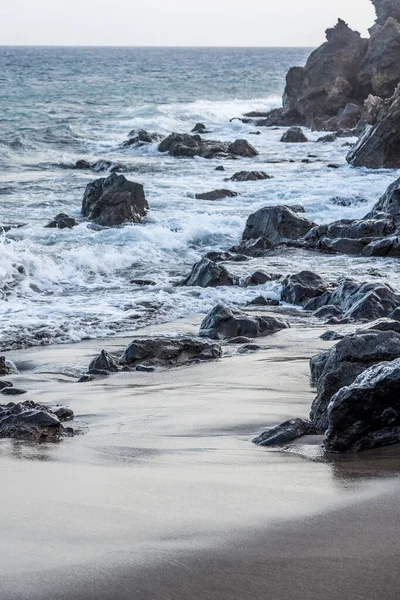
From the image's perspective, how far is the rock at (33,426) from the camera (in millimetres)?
4887

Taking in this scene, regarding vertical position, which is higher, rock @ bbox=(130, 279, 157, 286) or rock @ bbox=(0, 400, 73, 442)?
rock @ bbox=(0, 400, 73, 442)

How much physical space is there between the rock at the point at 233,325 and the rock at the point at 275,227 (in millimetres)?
5147

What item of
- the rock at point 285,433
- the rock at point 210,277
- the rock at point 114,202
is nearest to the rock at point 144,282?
the rock at point 210,277

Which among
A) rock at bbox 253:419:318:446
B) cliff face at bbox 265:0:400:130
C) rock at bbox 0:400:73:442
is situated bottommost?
rock at bbox 0:400:73:442

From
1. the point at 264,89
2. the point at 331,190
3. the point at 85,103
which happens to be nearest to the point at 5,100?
the point at 85,103

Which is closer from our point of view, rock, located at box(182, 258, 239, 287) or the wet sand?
the wet sand

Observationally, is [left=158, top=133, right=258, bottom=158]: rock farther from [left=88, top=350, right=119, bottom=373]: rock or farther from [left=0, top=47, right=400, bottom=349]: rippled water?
[left=88, top=350, right=119, bottom=373]: rock

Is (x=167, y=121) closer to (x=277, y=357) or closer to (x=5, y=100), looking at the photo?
(x=5, y=100)

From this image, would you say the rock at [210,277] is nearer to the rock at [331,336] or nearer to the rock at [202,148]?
the rock at [331,336]

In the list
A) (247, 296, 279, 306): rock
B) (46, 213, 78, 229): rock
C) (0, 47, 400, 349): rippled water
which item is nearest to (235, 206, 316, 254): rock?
(0, 47, 400, 349): rippled water

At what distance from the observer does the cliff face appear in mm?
35812

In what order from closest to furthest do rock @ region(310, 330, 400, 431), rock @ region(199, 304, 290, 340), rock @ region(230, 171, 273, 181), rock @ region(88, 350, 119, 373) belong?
rock @ region(310, 330, 400, 431)
rock @ region(88, 350, 119, 373)
rock @ region(199, 304, 290, 340)
rock @ region(230, 171, 273, 181)

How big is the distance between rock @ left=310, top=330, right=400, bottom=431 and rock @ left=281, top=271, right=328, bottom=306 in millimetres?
4734

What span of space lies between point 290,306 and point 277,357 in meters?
2.76
